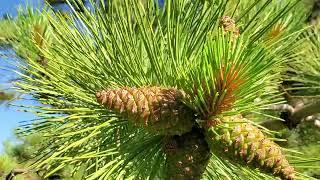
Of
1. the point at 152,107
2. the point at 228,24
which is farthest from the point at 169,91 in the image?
the point at 228,24

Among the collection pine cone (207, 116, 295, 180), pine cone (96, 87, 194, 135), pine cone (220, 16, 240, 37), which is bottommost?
pine cone (207, 116, 295, 180)

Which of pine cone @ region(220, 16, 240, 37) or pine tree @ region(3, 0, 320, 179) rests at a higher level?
pine cone @ region(220, 16, 240, 37)

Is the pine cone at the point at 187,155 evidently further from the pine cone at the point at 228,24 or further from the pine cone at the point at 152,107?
the pine cone at the point at 228,24

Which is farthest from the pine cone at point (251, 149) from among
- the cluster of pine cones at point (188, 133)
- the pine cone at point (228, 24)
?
the pine cone at point (228, 24)

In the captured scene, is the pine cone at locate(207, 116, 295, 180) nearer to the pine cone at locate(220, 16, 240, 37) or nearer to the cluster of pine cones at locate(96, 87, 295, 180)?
the cluster of pine cones at locate(96, 87, 295, 180)

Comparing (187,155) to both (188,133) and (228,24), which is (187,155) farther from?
(228,24)

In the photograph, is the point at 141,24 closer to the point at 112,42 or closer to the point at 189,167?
the point at 112,42

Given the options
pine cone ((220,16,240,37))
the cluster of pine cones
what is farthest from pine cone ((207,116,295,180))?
pine cone ((220,16,240,37))
